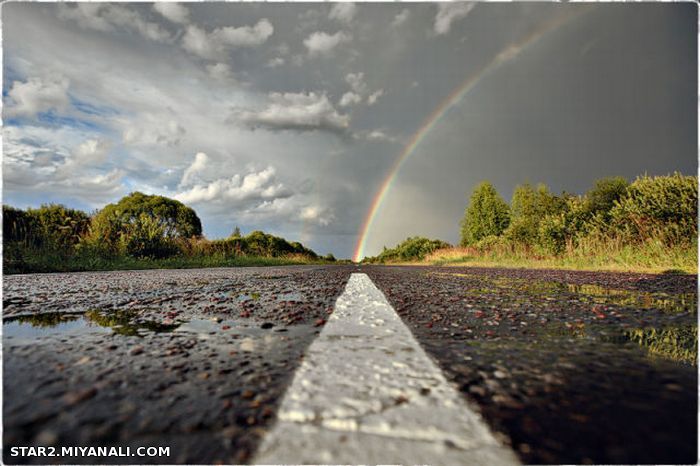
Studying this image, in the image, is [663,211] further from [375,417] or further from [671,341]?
[375,417]

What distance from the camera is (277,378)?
60.5 inches

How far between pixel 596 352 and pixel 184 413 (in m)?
2.06

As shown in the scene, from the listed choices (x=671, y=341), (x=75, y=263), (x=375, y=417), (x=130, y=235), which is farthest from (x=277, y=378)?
(x=130, y=235)

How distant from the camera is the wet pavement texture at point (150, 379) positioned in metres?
1.09

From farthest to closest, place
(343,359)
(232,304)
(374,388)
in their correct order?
1. (232,304)
2. (343,359)
3. (374,388)

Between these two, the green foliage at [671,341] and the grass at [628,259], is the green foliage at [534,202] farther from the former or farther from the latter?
the green foliage at [671,341]

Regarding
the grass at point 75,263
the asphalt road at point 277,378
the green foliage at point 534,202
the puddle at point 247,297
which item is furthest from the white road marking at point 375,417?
the green foliage at point 534,202

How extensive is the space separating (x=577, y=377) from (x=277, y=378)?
1.30 metres

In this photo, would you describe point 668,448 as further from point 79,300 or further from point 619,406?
point 79,300

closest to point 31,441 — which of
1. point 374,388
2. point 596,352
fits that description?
point 374,388

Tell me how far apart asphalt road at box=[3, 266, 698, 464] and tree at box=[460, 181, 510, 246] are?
161 feet

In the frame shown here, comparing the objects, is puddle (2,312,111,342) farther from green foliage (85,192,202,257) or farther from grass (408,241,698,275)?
grass (408,241,698,275)

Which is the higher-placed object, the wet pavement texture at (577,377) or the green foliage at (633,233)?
the green foliage at (633,233)

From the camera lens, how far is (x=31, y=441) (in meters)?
1.10
